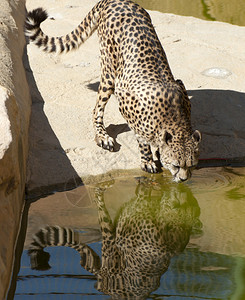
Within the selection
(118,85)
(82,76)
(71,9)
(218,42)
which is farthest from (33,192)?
(71,9)

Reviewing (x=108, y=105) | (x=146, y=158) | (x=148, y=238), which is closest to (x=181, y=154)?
(x=146, y=158)

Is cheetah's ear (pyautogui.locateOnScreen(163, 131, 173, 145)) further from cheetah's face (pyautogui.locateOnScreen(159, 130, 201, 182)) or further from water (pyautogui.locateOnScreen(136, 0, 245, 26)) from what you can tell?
water (pyautogui.locateOnScreen(136, 0, 245, 26))

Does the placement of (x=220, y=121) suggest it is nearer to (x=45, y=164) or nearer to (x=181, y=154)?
(x=181, y=154)

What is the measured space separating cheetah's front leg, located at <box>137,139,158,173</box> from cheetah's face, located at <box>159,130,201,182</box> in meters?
0.33

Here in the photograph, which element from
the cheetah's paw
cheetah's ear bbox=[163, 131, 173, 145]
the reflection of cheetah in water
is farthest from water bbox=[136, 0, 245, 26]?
cheetah's ear bbox=[163, 131, 173, 145]

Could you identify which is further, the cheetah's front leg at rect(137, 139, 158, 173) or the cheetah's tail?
the cheetah's tail

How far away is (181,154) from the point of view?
4.44 m

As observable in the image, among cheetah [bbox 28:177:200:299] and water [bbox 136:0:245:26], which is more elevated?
water [bbox 136:0:245:26]

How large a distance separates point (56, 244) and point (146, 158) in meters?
1.30

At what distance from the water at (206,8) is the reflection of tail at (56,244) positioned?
6.16m

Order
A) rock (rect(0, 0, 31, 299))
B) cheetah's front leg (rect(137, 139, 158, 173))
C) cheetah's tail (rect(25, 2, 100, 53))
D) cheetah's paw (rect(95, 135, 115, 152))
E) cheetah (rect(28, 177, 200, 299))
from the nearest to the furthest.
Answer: rock (rect(0, 0, 31, 299)) < cheetah (rect(28, 177, 200, 299)) < cheetah's front leg (rect(137, 139, 158, 173)) < cheetah's paw (rect(95, 135, 115, 152)) < cheetah's tail (rect(25, 2, 100, 53))

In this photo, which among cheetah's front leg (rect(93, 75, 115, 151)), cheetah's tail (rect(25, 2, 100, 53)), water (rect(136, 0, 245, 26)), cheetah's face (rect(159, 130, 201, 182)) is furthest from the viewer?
water (rect(136, 0, 245, 26))

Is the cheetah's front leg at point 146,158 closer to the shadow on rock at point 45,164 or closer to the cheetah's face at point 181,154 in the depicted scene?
the cheetah's face at point 181,154

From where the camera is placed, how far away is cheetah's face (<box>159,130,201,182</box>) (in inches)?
175
